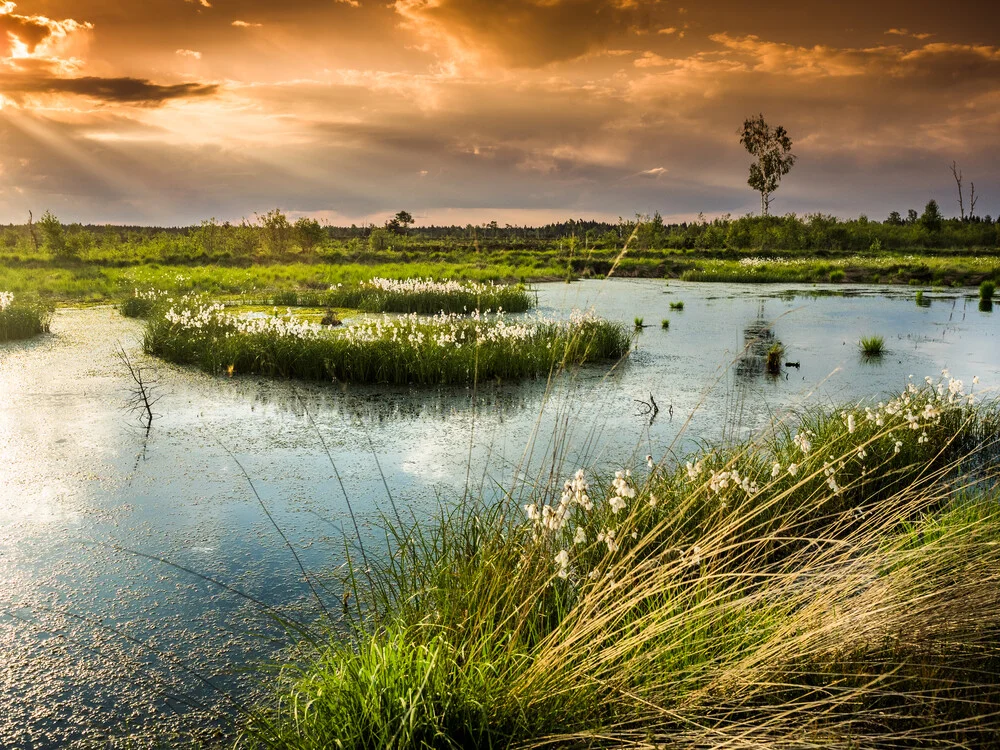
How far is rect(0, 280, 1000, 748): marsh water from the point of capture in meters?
3.34

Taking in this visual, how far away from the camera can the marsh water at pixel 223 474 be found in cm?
334

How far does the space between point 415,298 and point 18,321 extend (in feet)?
30.2

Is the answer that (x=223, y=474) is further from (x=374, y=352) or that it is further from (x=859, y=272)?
(x=859, y=272)

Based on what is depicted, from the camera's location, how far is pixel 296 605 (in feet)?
12.8

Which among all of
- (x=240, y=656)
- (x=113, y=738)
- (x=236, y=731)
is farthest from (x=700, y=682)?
(x=113, y=738)

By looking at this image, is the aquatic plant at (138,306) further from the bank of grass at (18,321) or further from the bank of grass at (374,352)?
the bank of grass at (374,352)

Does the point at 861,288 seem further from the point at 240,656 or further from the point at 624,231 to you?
the point at 240,656

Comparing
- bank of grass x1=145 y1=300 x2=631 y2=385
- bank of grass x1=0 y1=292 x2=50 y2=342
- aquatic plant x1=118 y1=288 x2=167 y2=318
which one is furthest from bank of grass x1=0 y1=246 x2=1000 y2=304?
bank of grass x1=0 y1=292 x2=50 y2=342

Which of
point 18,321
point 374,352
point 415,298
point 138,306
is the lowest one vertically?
point 374,352

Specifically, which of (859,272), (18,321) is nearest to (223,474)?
(18,321)

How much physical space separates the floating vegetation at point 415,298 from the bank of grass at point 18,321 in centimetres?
682

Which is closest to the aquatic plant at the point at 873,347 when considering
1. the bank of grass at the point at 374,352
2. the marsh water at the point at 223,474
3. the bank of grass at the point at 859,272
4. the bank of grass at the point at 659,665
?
the marsh water at the point at 223,474

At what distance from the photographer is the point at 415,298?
1903 centimetres

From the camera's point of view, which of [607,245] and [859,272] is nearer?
[859,272]
